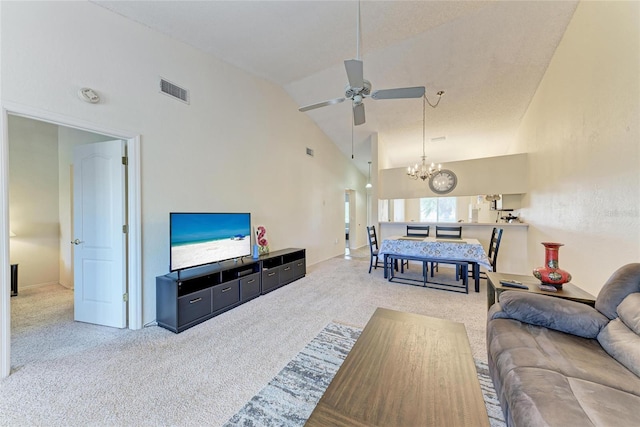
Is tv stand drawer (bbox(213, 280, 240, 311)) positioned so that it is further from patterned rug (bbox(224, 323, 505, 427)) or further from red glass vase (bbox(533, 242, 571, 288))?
red glass vase (bbox(533, 242, 571, 288))

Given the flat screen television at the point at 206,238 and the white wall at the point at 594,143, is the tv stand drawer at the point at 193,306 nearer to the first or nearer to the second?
the flat screen television at the point at 206,238

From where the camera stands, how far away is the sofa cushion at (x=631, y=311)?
137 centimetres

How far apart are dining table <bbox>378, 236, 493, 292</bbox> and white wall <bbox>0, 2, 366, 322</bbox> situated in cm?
208

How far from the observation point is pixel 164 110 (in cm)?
293

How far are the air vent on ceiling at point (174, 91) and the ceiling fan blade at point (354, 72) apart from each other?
7.29ft

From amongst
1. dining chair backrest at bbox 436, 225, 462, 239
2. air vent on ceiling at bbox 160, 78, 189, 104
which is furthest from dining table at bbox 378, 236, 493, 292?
air vent on ceiling at bbox 160, 78, 189, 104

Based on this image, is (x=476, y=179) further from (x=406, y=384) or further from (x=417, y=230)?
(x=406, y=384)

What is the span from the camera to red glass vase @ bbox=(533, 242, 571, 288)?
7.04 feet

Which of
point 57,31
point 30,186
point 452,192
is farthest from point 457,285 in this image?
point 30,186

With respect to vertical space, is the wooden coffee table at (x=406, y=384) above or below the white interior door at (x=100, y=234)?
below

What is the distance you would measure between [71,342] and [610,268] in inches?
208

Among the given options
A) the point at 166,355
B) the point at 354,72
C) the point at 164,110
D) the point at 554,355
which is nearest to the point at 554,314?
the point at 554,355

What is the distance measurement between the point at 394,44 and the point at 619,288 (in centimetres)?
371

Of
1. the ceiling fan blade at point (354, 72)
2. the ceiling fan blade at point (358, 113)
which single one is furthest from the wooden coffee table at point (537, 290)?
the ceiling fan blade at point (354, 72)
